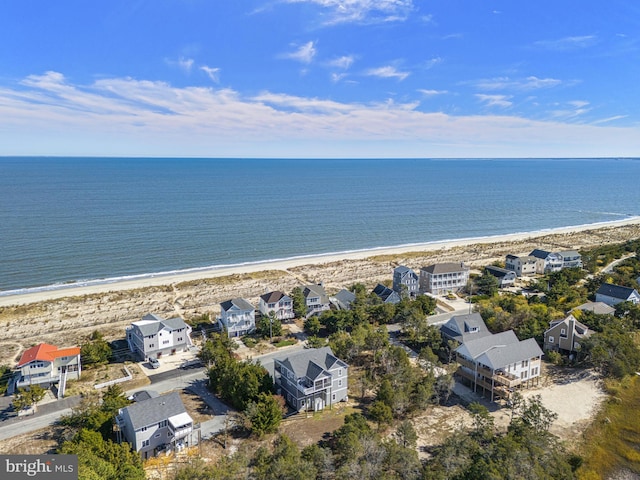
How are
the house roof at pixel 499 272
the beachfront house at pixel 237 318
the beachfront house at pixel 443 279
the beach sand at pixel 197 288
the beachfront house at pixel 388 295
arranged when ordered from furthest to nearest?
the house roof at pixel 499 272, the beachfront house at pixel 443 279, the beachfront house at pixel 388 295, the beach sand at pixel 197 288, the beachfront house at pixel 237 318

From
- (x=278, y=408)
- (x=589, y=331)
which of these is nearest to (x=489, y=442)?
(x=278, y=408)

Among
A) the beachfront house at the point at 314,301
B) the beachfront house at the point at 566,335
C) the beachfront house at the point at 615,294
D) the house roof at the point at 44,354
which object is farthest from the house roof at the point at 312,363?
the beachfront house at the point at 615,294

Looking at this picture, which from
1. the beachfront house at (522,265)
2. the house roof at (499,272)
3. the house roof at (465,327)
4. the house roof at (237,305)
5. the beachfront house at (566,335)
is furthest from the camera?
the beachfront house at (522,265)

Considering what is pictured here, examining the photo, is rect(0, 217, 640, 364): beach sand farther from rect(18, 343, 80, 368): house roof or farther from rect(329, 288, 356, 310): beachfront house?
rect(329, 288, 356, 310): beachfront house

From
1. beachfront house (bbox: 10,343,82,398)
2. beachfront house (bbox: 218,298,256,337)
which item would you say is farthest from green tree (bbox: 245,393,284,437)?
beachfront house (bbox: 218,298,256,337)

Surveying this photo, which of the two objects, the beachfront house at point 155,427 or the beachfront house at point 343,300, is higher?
the beachfront house at point 343,300

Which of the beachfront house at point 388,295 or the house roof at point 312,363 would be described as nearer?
the house roof at point 312,363

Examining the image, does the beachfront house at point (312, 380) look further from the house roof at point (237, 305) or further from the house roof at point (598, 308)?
the house roof at point (598, 308)
